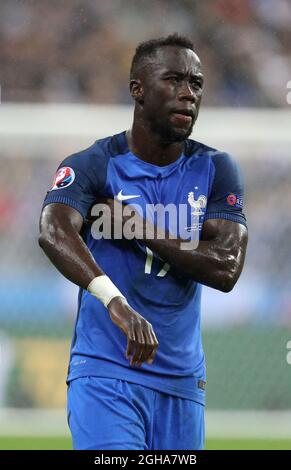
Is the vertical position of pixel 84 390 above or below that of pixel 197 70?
below

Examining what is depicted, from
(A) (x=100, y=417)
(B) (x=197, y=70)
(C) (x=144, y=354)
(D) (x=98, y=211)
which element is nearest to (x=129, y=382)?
(A) (x=100, y=417)

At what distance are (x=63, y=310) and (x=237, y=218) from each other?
369 centimetres

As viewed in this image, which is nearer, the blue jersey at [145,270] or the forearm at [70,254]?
the forearm at [70,254]

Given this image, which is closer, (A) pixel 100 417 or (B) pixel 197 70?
(A) pixel 100 417

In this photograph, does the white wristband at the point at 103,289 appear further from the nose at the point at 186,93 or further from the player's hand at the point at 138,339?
the nose at the point at 186,93

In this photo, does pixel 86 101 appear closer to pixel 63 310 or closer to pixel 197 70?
pixel 63 310

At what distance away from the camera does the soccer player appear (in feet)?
12.5

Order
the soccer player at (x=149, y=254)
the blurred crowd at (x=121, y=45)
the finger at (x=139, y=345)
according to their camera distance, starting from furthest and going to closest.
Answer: the blurred crowd at (x=121, y=45) < the soccer player at (x=149, y=254) < the finger at (x=139, y=345)

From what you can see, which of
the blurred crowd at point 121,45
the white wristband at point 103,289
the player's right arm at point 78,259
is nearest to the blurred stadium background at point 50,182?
the blurred crowd at point 121,45

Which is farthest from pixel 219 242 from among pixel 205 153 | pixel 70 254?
pixel 70 254

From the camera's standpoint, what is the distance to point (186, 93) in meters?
3.96

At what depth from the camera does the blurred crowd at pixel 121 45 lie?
8.02 m
